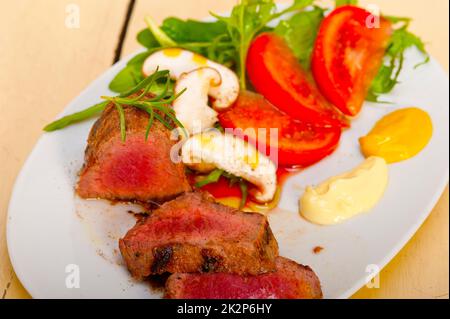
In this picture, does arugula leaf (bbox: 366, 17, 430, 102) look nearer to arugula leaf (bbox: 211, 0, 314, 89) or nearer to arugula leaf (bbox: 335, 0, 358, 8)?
arugula leaf (bbox: 335, 0, 358, 8)

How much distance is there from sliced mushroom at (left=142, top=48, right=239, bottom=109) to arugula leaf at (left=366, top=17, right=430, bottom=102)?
2.38ft

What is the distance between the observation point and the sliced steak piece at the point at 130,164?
2709mm

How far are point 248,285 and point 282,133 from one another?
0.94 m

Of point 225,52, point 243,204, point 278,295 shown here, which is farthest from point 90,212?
point 225,52

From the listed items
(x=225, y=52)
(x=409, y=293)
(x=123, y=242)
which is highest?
(x=225, y=52)

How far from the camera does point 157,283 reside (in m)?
2.46

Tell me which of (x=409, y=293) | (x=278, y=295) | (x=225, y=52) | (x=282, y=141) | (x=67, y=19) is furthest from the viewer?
(x=67, y=19)

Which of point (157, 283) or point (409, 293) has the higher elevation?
point (157, 283)

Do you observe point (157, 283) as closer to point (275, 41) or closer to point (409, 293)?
point (409, 293)

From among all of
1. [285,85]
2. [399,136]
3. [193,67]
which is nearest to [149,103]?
[193,67]

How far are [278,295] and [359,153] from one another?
1.03 meters

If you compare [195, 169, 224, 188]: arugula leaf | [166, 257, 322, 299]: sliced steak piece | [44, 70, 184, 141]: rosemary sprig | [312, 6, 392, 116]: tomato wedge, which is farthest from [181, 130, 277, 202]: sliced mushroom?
[312, 6, 392, 116]: tomato wedge

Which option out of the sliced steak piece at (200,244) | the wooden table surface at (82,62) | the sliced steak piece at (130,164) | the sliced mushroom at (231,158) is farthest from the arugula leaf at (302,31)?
the sliced steak piece at (200,244)

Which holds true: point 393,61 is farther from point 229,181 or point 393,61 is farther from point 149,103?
point 149,103
